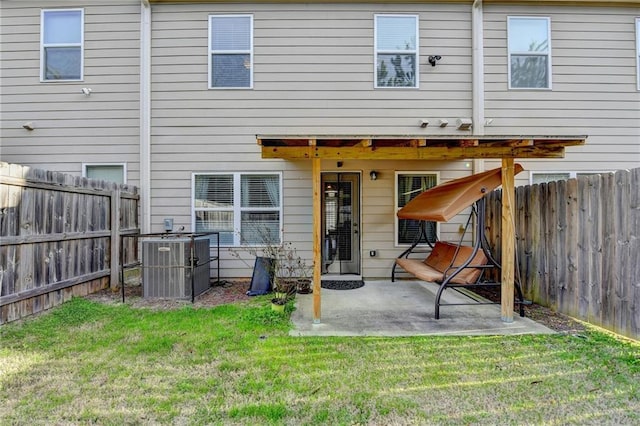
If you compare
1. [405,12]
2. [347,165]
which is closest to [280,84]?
[347,165]

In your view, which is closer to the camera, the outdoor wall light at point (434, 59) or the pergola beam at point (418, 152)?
the pergola beam at point (418, 152)

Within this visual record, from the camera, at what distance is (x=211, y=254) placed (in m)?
6.20

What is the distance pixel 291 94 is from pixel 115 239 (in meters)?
4.17

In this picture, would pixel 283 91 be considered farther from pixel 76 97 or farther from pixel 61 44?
pixel 61 44

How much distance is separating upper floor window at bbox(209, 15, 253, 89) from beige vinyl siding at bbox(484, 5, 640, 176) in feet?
15.3

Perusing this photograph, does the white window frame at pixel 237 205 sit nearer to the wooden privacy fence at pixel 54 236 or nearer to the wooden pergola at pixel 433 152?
the wooden privacy fence at pixel 54 236

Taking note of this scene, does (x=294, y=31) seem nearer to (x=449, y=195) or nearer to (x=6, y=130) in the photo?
(x=449, y=195)

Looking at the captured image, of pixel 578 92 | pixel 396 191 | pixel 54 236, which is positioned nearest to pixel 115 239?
pixel 54 236

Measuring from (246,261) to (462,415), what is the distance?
467 centimetres

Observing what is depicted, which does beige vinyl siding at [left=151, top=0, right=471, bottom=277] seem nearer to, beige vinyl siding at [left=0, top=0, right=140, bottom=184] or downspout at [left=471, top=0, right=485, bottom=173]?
downspout at [left=471, top=0, right=485, bottom=173]

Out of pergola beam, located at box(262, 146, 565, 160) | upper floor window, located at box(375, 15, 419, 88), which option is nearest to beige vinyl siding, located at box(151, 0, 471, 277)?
upper floor window, located at box(375, 15, 419, 88)

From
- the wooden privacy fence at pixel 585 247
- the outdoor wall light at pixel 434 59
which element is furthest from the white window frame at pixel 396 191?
the outdoor wall light at pixel 434 59

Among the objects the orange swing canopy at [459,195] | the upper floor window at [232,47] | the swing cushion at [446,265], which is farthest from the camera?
the upper floor window at [232,47]

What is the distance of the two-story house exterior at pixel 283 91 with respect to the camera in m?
6.20
